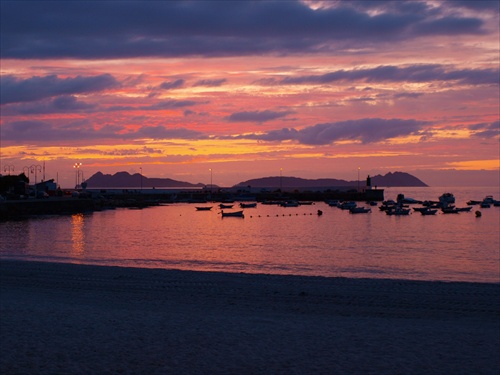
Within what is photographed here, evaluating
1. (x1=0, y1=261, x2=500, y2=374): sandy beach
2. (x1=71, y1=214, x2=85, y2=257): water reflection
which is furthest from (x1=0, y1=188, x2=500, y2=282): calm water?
(x1=0, y1=261, x2=500, y2=374): sandy beach

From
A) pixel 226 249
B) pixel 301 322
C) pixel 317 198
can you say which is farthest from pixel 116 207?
pixel 301 322

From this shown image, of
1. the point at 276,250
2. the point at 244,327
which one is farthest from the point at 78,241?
the point at 244,327

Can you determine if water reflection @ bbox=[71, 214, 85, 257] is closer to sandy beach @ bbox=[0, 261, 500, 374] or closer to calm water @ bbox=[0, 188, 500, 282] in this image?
calm water @ bbox=[0, 188, 500, 282]

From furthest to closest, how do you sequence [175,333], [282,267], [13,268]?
[282,267], [13,268], [175,333]

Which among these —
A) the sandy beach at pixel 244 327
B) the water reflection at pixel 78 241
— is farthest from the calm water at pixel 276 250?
the sandy beach at pixel 244 327

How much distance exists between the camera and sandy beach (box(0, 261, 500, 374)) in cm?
1106

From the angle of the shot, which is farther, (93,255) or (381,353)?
(93,255)

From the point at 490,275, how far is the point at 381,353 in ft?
66.8

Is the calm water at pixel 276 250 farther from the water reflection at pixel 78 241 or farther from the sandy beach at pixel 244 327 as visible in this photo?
the sandy beach at pixel 244 327

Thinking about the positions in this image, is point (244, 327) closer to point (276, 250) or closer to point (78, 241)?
point (276, 250)

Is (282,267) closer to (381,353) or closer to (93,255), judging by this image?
(93,255)

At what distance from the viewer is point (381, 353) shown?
11883mm

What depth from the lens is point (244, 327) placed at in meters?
13.9

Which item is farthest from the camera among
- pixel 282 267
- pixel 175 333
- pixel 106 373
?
pixel 282 267
